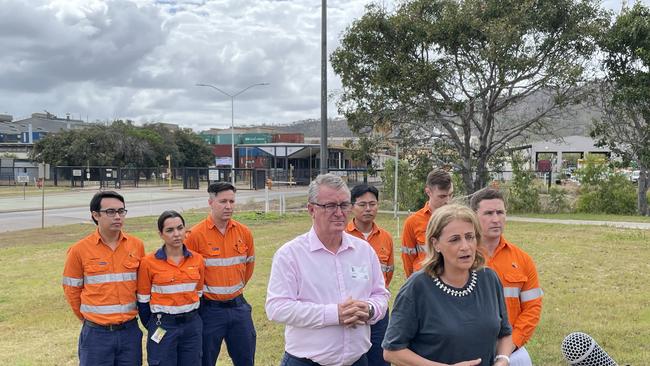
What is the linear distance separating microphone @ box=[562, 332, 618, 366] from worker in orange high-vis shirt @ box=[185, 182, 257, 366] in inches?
96.9

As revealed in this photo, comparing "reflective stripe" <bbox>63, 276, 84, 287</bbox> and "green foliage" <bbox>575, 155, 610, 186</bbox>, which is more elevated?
"green foliage" <bbox>575, 155, 610, 186</bbox>

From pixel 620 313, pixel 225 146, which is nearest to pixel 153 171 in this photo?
pixel 225 146

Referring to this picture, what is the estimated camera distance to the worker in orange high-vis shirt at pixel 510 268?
3.33 m

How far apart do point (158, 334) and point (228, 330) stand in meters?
0.65

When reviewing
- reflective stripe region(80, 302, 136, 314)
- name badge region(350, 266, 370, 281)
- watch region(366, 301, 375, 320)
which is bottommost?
reflective stripe region(80, 302, 136, 314)

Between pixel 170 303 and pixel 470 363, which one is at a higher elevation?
pixel 470 363

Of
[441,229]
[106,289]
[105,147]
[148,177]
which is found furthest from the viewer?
[105,147]

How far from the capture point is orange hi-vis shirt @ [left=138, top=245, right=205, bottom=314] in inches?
161

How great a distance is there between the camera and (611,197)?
75.2 feet

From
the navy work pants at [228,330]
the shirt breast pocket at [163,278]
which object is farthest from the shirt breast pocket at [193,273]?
the navy work pants at [228,330]

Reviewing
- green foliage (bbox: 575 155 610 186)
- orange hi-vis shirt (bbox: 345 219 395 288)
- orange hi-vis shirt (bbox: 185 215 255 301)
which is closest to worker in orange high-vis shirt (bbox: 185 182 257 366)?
orange hi-vis shirt (bbox: 185 215 255 301)

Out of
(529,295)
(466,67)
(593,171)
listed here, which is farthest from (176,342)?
(593,171)

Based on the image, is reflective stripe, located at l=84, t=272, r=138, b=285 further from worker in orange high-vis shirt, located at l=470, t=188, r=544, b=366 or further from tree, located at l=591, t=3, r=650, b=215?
tree, located at l=591, t=3, r=650, b=215

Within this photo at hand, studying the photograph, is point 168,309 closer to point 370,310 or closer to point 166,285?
point 166,285
